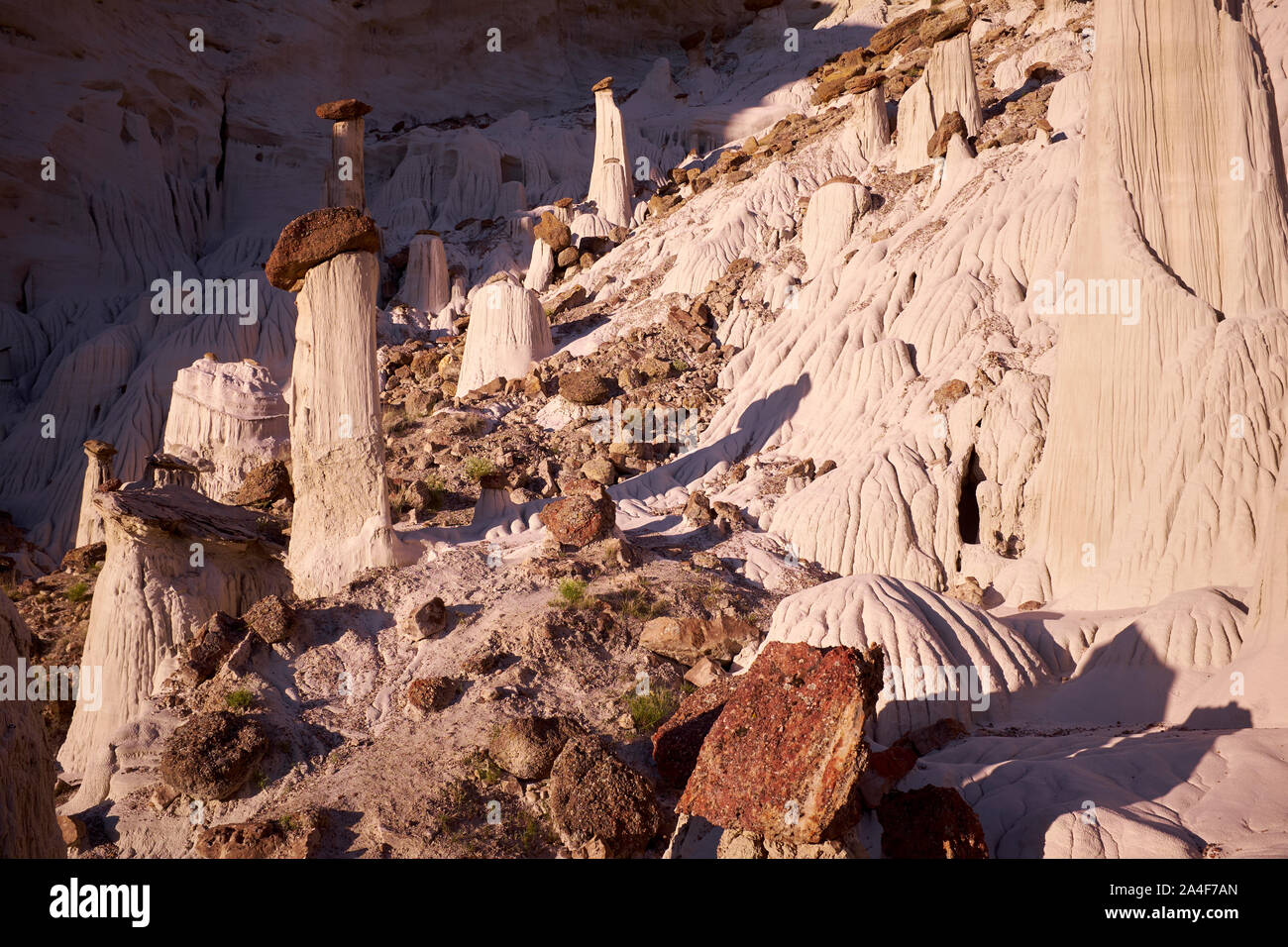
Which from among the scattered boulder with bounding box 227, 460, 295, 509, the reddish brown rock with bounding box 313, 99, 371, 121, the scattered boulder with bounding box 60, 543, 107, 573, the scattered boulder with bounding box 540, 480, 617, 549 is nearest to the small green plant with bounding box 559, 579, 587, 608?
the scattered boulder with bounding box 540, 480, 617, 549

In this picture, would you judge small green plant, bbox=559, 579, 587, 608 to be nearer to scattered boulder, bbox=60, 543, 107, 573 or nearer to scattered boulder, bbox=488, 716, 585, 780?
scattered boulder, bbox=488, 716, 585, 780

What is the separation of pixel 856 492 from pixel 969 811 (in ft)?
23.7

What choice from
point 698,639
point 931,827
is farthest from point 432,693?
point 931,827

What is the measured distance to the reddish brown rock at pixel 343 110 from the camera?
2384 centimetres

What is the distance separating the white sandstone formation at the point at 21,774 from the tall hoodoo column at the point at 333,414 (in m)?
5.78

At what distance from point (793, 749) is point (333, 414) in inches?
305

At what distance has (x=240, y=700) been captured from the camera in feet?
29.5

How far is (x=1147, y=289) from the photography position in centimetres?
945

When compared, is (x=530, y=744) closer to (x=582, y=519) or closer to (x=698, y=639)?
(x=698, y=639)

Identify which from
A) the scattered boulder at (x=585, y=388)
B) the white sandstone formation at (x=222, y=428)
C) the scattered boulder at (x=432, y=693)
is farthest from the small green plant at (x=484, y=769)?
the white sandstone formation at (x=222, y=428)

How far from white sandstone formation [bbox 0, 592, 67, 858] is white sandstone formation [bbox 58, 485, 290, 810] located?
5.05 metres

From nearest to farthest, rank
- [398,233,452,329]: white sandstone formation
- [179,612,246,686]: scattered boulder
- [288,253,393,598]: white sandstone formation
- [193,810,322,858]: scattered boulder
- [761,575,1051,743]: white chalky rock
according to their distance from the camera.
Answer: [193,810,322,858]: scattered boulder, [761,575,1051,743]: white chalky rock, [179,612,246,686]: scattered boulder, [288,253,393,598]: white sandstone formation, [398,233,452,329]: white sandstone formation

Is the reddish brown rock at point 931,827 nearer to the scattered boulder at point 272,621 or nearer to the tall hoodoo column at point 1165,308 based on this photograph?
the tall hoodoo column at point 1165,308

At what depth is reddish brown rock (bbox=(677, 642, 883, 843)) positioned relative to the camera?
494 cm
